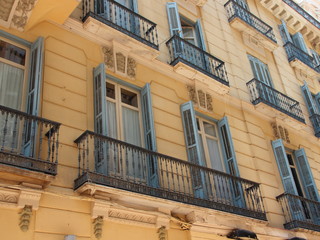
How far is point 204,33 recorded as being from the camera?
1293 centimetres

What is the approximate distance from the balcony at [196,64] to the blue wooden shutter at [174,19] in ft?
1.53

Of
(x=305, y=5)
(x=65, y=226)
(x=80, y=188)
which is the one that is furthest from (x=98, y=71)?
(x=305, y=5)

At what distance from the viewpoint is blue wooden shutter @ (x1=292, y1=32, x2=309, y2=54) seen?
18078mm

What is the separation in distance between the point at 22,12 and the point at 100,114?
239 cm

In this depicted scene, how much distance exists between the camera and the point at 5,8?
24.1ft

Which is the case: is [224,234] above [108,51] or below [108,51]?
below

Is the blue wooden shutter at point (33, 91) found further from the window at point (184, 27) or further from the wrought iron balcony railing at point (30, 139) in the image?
the window at point (184, 27)

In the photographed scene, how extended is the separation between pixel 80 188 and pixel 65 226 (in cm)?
65

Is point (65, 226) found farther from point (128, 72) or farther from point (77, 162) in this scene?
point (128, 72)

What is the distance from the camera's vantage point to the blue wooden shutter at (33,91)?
256 inches

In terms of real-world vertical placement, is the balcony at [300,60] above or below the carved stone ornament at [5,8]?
above

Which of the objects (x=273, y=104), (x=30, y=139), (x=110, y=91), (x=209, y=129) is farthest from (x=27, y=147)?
(x=273, y=104)

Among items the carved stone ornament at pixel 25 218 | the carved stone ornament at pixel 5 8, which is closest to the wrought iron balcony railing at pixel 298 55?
the carved stone ornament at pixel 5 8

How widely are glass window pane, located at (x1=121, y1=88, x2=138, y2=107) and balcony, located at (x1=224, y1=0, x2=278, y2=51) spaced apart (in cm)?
668
